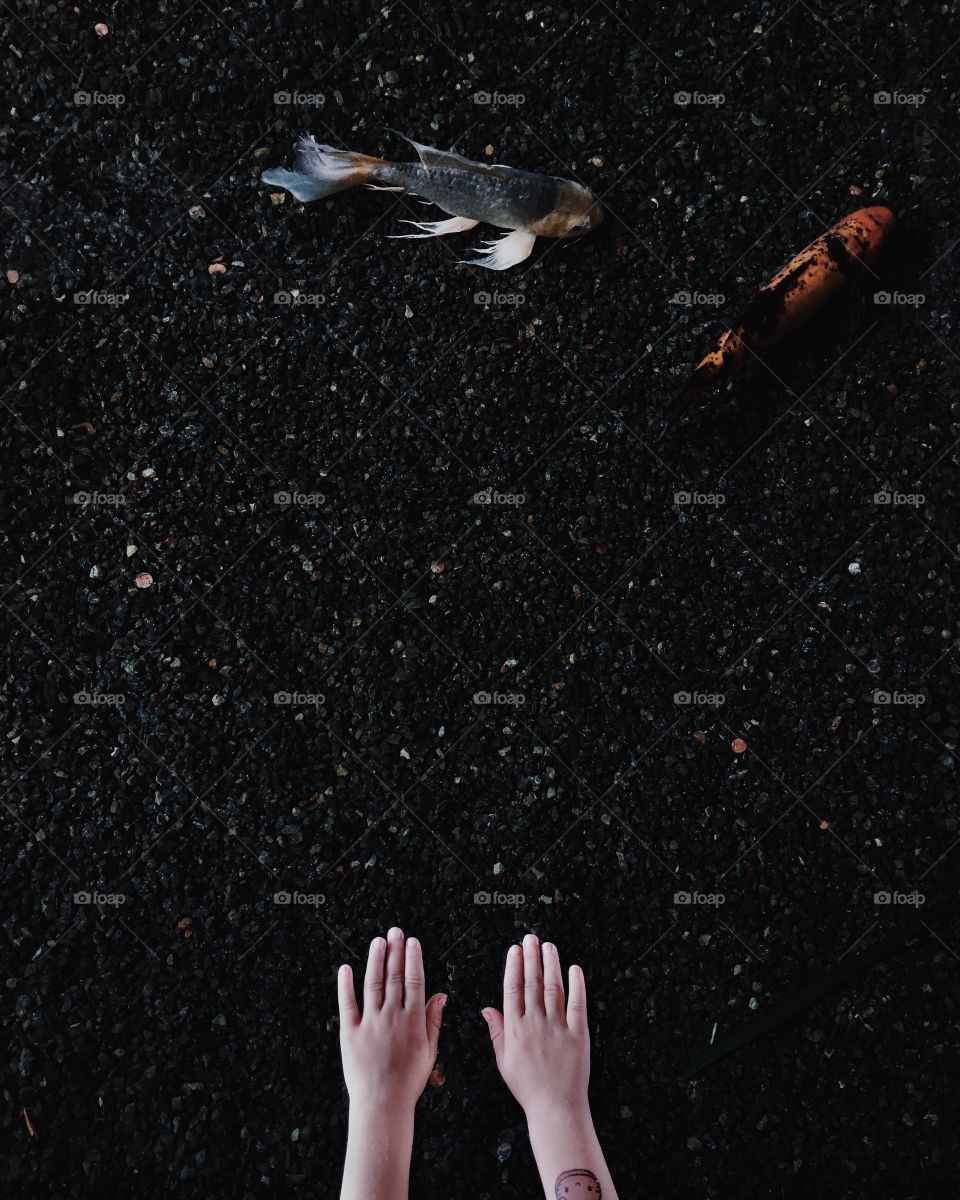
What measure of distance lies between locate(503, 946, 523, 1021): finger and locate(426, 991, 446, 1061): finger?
14 cm

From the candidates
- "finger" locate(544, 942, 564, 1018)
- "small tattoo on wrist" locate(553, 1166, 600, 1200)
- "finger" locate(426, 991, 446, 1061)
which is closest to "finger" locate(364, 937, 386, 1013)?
"finger" locate(426, 991, 446, 1061)

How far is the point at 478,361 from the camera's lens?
6.98 ft

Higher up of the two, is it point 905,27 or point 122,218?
point 905,27

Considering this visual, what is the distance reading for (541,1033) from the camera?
1.90 meters

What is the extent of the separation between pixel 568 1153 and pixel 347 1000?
1.74 ft

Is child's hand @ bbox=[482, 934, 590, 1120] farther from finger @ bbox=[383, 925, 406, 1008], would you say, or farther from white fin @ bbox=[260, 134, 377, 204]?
white fin @ bbox=[260, 134, 377, 204]

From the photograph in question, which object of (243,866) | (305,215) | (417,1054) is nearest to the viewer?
(417,1054)

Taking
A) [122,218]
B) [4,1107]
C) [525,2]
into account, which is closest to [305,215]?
[122,218]

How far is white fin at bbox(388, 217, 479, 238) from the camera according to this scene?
2.13 m

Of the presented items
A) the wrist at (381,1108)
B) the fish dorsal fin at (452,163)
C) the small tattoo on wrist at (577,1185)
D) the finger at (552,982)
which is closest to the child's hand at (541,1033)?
the finger at (552,982)

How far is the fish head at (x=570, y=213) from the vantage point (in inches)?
82.8

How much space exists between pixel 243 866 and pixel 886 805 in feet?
4.63

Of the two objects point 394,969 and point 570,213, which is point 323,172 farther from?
point 394,969

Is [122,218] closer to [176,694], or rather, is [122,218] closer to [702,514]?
[176,694]
